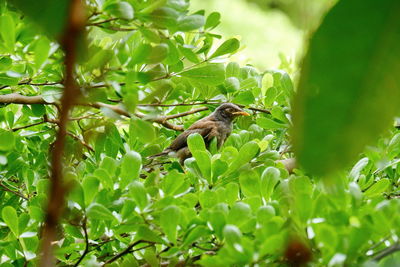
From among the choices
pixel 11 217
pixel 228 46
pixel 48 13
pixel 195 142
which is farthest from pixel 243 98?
pixel 48 13

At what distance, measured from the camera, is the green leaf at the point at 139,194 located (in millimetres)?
989

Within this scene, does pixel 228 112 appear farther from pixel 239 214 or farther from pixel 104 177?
pixel 239 214

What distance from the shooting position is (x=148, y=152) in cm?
162

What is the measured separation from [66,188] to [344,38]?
121 millimetres

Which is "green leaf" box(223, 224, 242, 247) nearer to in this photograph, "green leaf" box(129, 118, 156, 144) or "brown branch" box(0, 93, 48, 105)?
"green leaf" box(129, 118, 156, 144)

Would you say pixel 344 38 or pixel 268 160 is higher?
pixel 344 38

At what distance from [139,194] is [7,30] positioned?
1.31 feet

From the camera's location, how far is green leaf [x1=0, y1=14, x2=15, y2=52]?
1.05 metres

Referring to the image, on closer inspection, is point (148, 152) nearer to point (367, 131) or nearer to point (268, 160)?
point (268, 160)

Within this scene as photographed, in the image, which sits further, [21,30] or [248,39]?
[248,39]

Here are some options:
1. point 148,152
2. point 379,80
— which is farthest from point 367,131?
point 148,152

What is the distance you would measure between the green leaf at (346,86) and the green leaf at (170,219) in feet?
2.34

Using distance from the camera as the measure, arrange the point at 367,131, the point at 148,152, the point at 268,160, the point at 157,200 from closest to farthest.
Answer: the point at 367,131 → the point at 157,200 → the point at 268,160 → the point at 148,152


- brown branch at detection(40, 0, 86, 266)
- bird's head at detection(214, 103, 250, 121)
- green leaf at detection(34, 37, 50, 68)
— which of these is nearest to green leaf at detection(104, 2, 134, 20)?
green leaf at detection(34, 37, 50, 68)
